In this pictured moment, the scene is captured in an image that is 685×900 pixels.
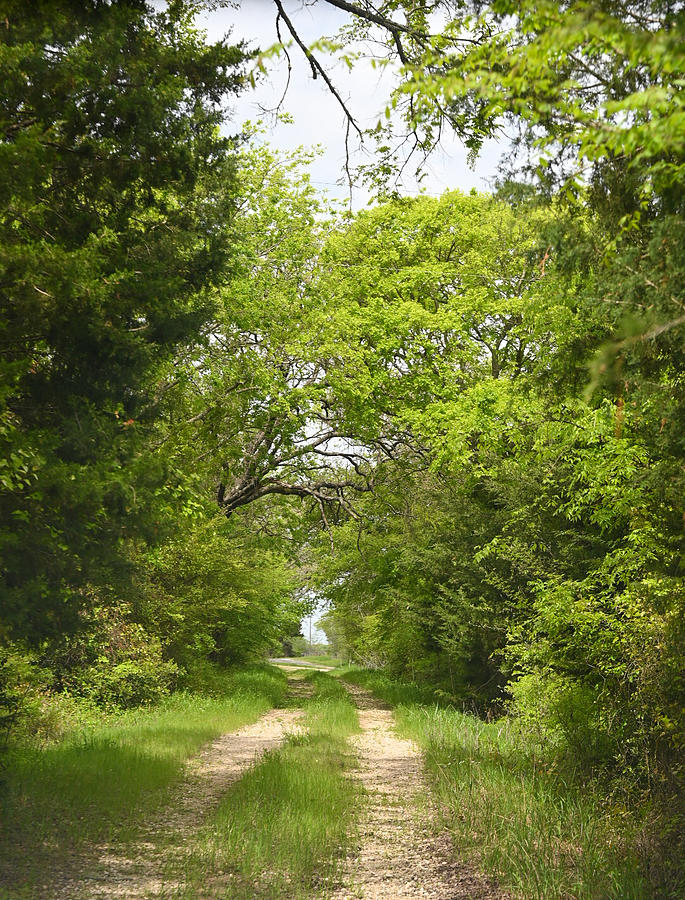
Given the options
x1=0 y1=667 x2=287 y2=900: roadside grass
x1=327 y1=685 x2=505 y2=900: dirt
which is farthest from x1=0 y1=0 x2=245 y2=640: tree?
x1=327 y1=685 x2=505 y2=900: dirt

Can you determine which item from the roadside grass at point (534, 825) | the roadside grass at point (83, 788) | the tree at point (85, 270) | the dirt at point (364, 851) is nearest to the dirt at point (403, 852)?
the dirt at point (364, 851)

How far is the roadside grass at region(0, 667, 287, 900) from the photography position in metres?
5.92

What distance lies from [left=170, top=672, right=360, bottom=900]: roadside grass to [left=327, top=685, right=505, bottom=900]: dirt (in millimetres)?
A: 198

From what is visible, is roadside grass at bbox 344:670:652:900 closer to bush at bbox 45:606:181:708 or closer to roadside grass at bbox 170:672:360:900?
roadside grass at bbox 170:672:360:900

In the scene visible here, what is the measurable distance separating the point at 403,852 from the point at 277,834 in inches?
44.0

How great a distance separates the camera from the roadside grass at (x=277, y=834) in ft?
17.7

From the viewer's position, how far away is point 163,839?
6527mm

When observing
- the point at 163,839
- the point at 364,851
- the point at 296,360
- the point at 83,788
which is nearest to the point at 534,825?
the point at 364,851

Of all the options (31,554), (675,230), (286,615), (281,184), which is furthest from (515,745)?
(286,615)

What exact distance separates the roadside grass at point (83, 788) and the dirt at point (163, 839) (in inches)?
7.5

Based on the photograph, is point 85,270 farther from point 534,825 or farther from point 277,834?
point 534,825

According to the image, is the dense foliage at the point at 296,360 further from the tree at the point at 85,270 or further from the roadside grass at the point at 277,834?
the roadside grass at the point at 277,834

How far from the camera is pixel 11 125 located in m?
6.51

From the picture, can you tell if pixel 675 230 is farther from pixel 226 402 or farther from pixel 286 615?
pixel 286 615
